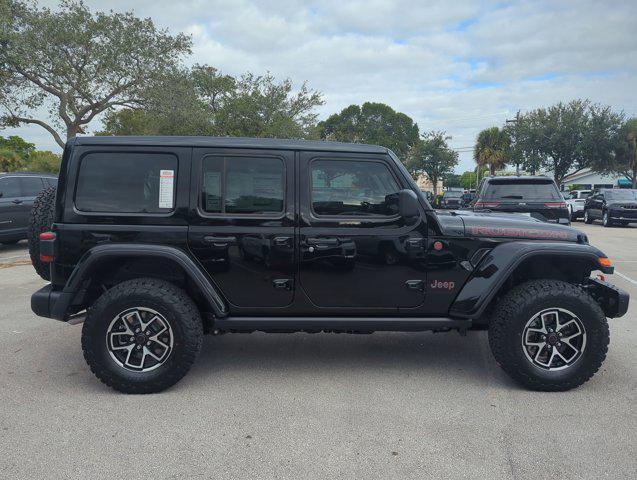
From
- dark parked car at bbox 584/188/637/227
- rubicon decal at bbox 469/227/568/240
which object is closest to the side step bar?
rubicon decal at bbox 469/227/568/240

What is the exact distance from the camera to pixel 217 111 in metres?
28.7

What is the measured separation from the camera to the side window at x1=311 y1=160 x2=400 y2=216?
376cm

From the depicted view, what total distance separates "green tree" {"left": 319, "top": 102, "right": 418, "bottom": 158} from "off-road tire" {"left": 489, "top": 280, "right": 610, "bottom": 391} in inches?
2517

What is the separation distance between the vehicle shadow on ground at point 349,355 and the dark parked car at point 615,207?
16245 mm

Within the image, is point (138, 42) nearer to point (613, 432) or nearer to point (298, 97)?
point (298, 97)

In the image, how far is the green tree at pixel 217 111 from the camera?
2089 centimetres

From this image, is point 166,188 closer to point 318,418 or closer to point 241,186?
point 241,186

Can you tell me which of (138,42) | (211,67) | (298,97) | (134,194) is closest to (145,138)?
(134,194)

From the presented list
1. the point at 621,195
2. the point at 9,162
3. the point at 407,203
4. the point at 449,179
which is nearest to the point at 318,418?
the point at 407,203

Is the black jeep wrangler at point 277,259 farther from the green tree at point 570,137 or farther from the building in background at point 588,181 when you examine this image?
the building in background at point 588,181

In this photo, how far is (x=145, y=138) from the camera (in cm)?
380

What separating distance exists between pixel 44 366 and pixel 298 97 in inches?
1047

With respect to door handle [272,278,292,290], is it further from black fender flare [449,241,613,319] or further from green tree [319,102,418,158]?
green tree [319,102,418,158]

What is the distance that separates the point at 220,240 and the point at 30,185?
908 centimetres
